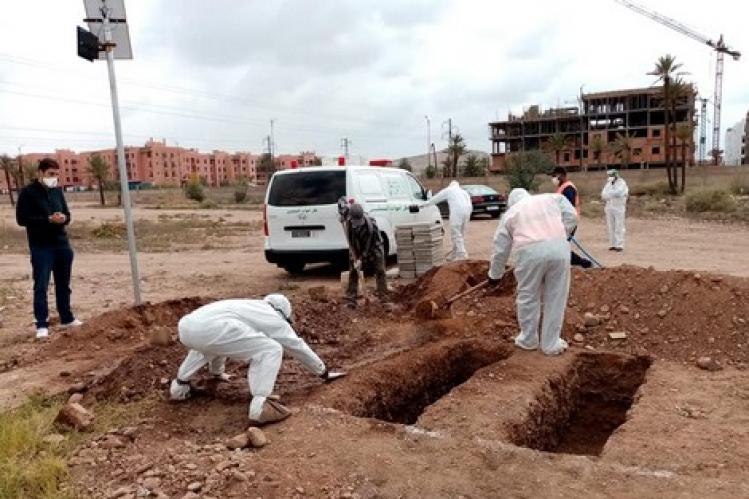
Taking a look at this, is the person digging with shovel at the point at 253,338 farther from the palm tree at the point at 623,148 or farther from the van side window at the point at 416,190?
the palm tree at the point at 623,148

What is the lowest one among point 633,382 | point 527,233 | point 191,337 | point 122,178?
point 633,382

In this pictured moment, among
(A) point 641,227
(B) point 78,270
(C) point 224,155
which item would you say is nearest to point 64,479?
(B) point 78,270

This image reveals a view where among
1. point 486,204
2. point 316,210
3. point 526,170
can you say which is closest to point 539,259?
point 316,210

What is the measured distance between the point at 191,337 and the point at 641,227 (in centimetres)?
1714

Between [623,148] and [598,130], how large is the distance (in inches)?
429

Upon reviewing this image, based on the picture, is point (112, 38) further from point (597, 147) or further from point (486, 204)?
point (597, 147)

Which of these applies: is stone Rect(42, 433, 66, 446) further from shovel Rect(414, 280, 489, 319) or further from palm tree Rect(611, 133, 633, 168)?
palm tree Rect(611, 133, 633, 168)

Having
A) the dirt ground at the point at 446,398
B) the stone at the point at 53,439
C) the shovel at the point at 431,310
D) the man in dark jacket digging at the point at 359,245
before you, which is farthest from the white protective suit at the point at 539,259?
the stone at the point at 53,439

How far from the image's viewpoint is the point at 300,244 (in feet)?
33.0

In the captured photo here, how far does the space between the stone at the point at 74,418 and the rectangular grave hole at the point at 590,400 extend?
3336 mm

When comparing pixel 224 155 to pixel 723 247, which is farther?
pixel 224 155

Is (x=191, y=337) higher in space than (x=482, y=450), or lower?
higher

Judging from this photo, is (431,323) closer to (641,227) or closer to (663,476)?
(663,476)

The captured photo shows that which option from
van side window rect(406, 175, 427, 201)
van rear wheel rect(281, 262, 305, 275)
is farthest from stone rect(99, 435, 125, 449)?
van side window rect(406, 175, 427, 201)
